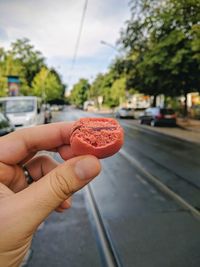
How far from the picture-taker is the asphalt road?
3.72 m

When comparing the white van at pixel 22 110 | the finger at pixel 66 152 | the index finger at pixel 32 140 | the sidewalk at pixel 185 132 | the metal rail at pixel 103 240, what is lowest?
the sidewalk at pixel 185 132

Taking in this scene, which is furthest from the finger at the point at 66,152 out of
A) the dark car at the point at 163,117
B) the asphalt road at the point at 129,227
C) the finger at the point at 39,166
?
the dark car at the point at 163,117

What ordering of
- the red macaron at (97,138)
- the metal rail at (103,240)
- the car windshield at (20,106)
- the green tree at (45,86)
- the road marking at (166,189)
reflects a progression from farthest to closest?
the green tree at (45,86), the car windshield at (20,106), the road marking at (166,189), the metal rail at (103,240), the red macaron at (97,138)

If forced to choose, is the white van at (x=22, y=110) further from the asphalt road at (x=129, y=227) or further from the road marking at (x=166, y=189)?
the asphalt road at (x=129, y=227)

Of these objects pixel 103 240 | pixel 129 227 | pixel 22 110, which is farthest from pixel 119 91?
pixel 103 240

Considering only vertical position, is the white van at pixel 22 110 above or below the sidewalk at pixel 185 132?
above

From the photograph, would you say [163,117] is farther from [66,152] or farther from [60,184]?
[60,184]

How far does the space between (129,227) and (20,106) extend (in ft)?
40.0

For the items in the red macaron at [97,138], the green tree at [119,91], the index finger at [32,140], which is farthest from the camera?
the green tree at [119,91]

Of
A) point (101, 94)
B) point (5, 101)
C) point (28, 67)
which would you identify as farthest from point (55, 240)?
point (101, 94)

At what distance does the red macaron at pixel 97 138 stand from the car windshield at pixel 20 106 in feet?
47.8

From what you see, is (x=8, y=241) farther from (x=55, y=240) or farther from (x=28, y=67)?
(x=28, y=67)

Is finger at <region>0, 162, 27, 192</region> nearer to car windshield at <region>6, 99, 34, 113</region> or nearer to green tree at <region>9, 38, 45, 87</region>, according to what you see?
car windshield at <region>6, 99, 34, 113</region>

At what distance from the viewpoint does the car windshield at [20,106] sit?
1559 cm
